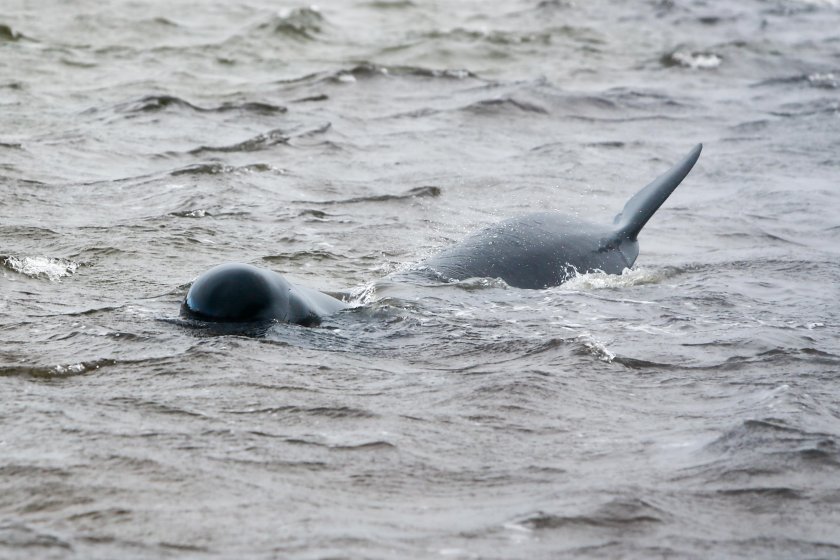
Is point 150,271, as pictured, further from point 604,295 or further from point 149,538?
point 149,538

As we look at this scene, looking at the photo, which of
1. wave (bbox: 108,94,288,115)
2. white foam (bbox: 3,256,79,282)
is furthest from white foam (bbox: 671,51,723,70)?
white foam (bbox: 3,256,79,282)

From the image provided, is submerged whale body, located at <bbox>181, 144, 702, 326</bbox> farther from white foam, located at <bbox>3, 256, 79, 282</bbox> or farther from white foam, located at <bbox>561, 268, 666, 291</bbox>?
white foam, located at <bbox>3, 256, 79, 282</bbox>

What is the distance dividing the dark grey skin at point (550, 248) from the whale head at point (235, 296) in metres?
1.44

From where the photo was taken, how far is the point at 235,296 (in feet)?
20.6

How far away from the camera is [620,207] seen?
35.4 feet

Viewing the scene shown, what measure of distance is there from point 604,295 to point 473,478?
318 cm

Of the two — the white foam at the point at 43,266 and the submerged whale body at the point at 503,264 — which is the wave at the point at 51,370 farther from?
the white foam at the point at 43,266

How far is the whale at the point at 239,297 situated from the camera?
6246 millimetres

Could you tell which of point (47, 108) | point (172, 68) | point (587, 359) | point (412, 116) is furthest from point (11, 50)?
point (587, 359)

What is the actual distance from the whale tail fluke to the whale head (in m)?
2.84

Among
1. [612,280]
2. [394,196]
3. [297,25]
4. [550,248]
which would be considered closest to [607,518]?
[550,248]

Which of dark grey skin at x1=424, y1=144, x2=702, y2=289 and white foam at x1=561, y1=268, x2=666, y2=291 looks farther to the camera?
white foam at x1=561, y1=268, x2=666, y2=291

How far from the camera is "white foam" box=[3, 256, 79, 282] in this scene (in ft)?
25.6

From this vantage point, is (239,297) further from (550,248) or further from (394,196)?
(394,196)
